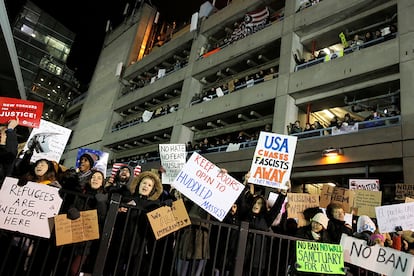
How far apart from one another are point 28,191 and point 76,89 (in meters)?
65.6

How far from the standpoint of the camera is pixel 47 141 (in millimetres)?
7211

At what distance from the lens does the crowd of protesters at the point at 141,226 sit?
3.82 m

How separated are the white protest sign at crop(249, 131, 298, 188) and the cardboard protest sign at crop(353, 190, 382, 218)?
2304 mm

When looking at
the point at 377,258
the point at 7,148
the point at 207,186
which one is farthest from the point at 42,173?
the point at 377,258

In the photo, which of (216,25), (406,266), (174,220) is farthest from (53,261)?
(216,25)

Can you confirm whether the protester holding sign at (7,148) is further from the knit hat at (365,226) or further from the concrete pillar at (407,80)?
the concrete pillar at (407,80)

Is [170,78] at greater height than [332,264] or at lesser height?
greater

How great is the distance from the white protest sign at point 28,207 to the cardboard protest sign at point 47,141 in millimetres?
3914

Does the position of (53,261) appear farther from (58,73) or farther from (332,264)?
(58,73)

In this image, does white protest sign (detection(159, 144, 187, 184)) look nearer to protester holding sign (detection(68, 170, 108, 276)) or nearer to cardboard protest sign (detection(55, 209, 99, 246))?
protester holding sign (detection(68, 170, 108, 276))

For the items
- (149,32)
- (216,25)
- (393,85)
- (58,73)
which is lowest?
(393,85)

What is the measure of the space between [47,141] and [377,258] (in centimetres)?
645

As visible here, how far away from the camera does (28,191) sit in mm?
3418

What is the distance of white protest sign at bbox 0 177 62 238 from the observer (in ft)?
10.8
